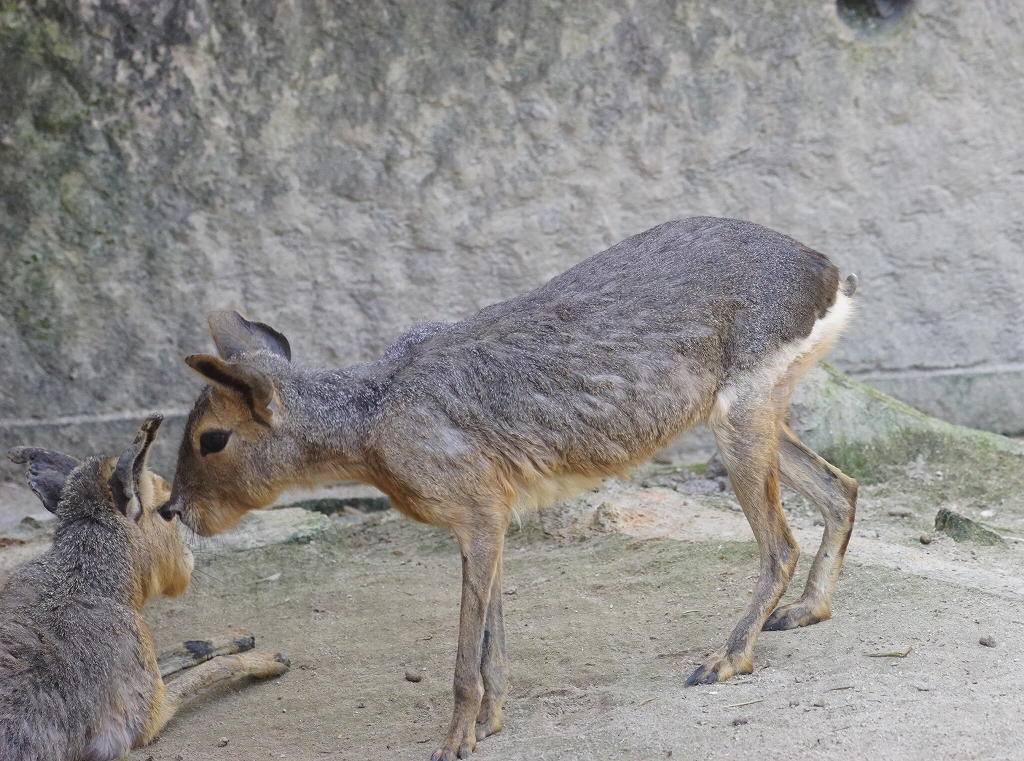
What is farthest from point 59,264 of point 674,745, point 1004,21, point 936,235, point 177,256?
point 1004,21

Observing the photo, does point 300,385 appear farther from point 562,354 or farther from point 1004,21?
point 1004,21

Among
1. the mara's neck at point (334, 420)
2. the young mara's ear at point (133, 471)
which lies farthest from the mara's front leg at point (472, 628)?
the young mara's ear at point (133, 471)

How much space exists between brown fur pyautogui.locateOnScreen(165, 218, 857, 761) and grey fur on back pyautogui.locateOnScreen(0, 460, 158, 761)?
461 mm

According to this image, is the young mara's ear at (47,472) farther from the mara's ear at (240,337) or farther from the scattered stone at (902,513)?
the scattered stone at (902,513)

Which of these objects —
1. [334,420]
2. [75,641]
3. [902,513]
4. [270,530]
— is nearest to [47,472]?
[75,641]

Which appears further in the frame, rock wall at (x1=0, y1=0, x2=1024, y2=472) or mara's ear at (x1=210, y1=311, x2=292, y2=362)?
rock wall at (x1=0, y1=0, x2=1024, y2=472)

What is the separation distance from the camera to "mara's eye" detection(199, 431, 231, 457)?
4.30 m

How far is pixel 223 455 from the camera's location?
4.31m

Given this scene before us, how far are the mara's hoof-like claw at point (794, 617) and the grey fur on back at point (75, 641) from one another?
2.41 m

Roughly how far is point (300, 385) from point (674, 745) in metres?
1.81

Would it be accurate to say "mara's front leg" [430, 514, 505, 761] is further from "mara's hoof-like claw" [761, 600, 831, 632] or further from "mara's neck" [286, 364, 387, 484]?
"mara's hoof-like claw" [761, 600, 831, 632]

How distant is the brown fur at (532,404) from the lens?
4211 mm

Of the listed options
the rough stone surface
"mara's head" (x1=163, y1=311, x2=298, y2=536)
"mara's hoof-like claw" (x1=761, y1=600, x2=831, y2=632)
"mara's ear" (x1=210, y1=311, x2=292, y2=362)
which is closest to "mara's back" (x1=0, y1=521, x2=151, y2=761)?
"mara's head" (x1=163, y1=311, x2=298, y2=536)

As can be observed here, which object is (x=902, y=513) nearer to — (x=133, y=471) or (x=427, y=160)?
(x=427, y=160)
